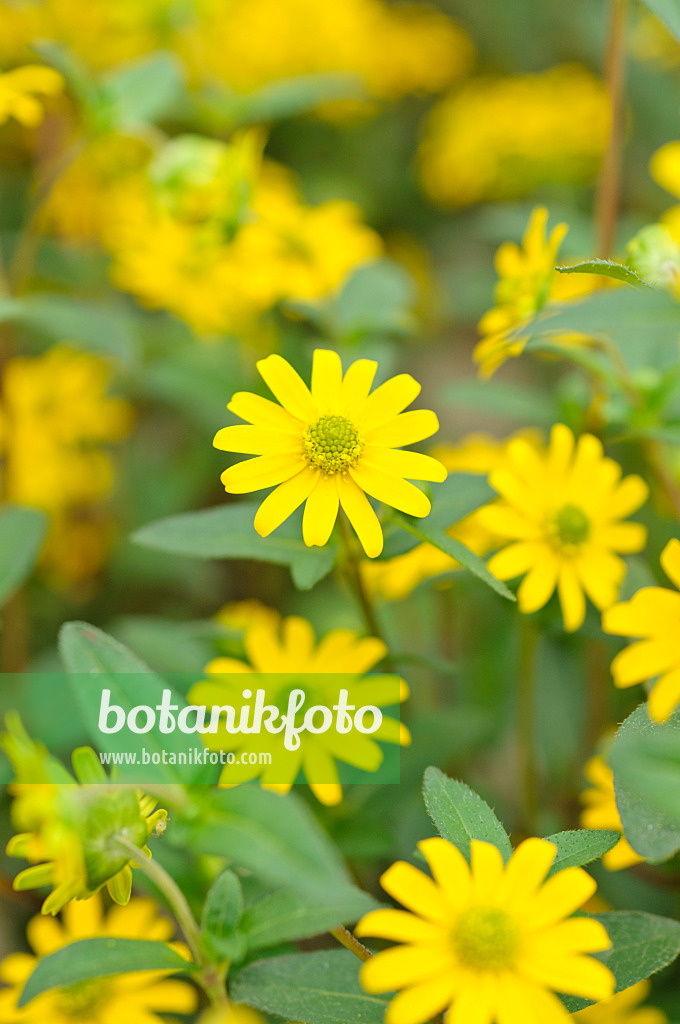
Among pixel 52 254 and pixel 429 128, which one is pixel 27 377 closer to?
pixel 52 254

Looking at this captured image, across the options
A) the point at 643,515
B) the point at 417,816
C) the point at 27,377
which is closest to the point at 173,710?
the point at 417,816

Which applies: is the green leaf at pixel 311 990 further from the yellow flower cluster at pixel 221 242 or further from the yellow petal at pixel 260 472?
the yellow flower cluster at pixel 221 242

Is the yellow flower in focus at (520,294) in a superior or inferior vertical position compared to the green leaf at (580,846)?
superior

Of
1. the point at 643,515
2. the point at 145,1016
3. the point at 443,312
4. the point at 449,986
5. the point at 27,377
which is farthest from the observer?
the point at 443,312

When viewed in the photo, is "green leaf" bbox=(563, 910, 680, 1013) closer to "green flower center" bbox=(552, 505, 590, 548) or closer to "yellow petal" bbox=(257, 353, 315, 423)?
"green flower center" bbox=(552, 505, 590, 548)

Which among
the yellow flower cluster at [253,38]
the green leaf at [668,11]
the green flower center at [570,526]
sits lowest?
the green flower center at [570,526]

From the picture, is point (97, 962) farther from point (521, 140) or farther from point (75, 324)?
point (521, 140)

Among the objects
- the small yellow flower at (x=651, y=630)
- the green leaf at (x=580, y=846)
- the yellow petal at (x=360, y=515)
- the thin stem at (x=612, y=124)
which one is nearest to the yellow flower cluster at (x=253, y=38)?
the thin stem at (x=612, y=124)
